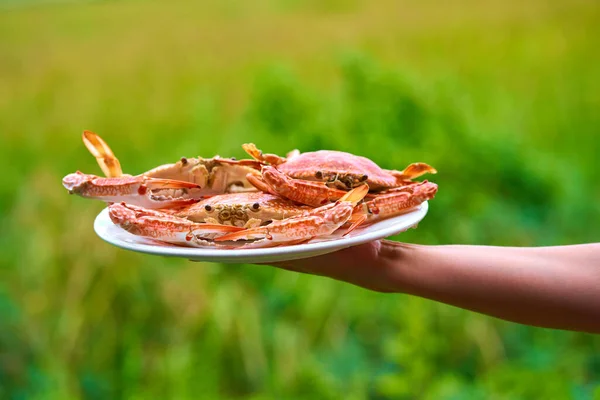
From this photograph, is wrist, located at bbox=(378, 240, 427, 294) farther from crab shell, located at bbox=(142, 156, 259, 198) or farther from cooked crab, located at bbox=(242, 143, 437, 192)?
crab shell, located at bbox=(142, 156, 259, 198)

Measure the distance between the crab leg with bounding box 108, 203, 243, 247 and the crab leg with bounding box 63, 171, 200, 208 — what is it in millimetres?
61

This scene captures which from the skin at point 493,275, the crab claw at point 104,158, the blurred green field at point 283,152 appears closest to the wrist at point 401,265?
the skin at point 493,275

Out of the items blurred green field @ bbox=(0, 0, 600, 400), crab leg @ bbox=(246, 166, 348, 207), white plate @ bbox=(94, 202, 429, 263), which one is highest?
crab leg @ bbox=(246, 166, 348, 207)

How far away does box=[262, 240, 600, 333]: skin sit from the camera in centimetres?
79

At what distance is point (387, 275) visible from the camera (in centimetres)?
85

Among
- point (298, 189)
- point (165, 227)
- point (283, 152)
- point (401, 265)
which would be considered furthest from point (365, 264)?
point (283, 152)

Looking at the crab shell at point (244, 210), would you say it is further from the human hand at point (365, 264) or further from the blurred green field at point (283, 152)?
the blurred green field at point (283, 152)

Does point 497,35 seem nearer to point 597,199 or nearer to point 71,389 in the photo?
point 597,199

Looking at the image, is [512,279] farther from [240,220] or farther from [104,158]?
[104,158]

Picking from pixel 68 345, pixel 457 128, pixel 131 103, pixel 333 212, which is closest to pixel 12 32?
pixel 131 103

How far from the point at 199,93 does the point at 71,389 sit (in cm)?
78

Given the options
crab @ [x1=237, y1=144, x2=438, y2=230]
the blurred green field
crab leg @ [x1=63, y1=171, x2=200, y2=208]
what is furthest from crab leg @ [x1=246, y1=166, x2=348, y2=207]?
the blurred green field

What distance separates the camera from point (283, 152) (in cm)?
163

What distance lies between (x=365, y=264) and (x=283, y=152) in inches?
32.0
